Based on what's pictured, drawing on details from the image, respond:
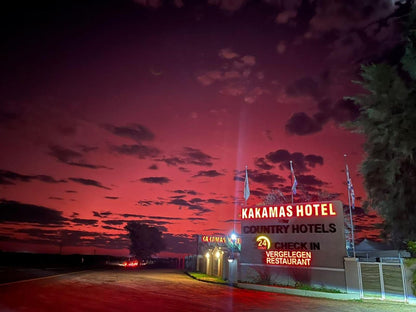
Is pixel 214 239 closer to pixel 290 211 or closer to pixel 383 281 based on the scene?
pixel 290 211

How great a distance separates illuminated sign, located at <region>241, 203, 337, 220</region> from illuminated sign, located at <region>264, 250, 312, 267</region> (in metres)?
2.58

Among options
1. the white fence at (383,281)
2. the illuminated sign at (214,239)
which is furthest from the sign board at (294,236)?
the illuminated sign at (214,239)

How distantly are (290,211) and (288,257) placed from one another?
3.29 metres

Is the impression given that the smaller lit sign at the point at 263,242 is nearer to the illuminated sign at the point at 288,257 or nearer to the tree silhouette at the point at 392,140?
the illuminated sign at the point at 288,257

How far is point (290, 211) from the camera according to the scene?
989 inches

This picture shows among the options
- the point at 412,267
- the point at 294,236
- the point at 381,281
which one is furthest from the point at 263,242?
the point at 412,267

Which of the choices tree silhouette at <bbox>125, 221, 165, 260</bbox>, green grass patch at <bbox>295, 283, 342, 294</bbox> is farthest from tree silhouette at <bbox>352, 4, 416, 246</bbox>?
tree silhouette at <bbox>125, 221, 165, 260</bbox>

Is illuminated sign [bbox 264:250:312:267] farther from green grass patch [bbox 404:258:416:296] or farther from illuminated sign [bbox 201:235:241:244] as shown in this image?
illuminated sign [bbox 201:235:241:244]

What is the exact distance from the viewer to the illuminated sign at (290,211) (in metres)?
23.6

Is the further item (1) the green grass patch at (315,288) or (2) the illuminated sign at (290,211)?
(2) the illuminated sign at (290,211)

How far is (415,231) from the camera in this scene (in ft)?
84.1

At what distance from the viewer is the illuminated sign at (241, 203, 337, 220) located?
2362 centimetres

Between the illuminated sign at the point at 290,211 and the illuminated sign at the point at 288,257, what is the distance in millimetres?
2585

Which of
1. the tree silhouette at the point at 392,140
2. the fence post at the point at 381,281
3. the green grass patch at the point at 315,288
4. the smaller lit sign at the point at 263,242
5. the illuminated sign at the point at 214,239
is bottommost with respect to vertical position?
the green grass patch at the point at 315,288
